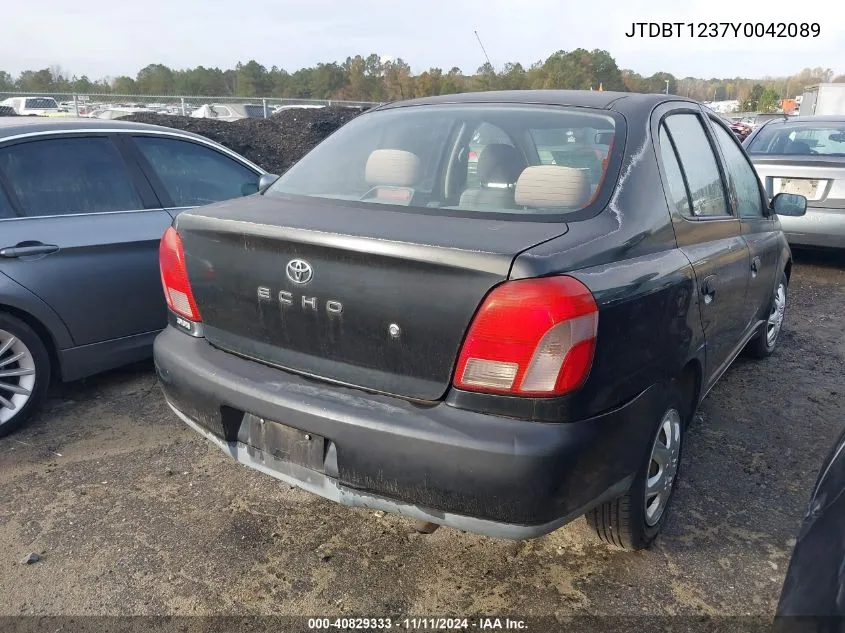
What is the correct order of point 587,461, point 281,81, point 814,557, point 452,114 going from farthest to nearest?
point 281,81, point 452,114, point 587,461, point 814,557

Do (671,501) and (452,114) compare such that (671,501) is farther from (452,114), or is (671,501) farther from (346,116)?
(346,116)

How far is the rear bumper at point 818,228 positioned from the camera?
6.52m

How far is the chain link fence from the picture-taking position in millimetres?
18719

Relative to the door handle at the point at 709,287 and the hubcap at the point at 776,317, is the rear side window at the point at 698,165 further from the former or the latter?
the hubcap at the point at 776,317

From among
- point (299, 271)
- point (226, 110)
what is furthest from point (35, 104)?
point (299, 271)

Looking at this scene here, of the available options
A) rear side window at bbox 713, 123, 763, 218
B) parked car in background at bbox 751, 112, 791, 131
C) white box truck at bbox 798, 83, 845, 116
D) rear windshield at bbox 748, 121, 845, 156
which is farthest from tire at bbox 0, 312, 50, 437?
white box truck at bbox 798, 83, 845, 116

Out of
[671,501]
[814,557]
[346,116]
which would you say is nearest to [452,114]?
[671,501]

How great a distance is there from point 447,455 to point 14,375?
2.68m

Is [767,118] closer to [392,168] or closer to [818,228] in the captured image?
[818,228]

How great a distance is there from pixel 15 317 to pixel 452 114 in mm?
2419

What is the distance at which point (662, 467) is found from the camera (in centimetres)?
258

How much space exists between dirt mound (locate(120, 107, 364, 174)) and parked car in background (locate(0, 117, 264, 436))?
7.93m

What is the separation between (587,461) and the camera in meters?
1.98

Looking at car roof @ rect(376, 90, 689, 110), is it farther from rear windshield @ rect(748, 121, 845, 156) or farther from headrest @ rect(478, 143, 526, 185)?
rear windshield @ rect(748, 121, 845, 156)
